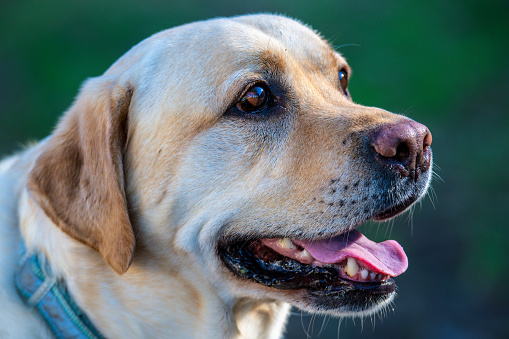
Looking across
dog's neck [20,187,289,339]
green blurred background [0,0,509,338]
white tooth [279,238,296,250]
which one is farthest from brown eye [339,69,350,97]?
green blurred background [0,0,509,338]

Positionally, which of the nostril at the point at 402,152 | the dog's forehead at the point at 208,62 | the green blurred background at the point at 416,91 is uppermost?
the dog's forehead at the point at 208,62

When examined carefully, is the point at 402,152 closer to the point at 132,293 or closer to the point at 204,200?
the point at 204,200

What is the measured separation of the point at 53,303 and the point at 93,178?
2.10 ft

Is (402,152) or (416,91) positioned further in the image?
(416,91)

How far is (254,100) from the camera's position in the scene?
273cm

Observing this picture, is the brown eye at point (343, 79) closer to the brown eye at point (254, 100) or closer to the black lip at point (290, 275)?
the brown eye at point (254, 100)

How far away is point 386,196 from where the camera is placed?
2482 mm

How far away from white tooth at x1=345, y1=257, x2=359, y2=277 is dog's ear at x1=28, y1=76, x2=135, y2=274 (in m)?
1.06

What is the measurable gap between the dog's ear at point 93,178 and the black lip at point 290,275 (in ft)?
1.76

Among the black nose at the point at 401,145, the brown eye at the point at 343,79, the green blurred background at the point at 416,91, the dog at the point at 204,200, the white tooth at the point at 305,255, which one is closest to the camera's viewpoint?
the black nose at the point at 401,145

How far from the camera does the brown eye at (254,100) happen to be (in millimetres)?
2714

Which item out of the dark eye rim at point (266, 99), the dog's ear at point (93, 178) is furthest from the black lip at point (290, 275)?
the dark eye rim at point (266, 99)

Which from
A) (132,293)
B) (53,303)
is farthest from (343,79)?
(53,303)

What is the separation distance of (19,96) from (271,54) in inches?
237
